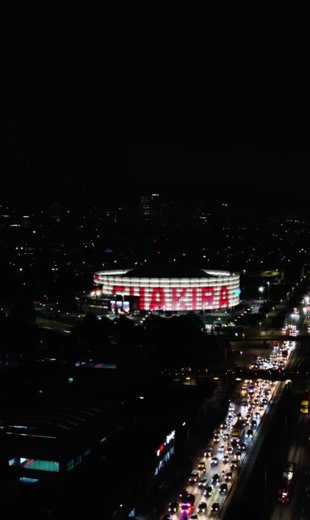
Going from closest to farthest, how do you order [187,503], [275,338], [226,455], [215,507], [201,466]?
1. [215,507]
2. [187,503]
3. [201,466]
4. [226,455]
5. [275,338]

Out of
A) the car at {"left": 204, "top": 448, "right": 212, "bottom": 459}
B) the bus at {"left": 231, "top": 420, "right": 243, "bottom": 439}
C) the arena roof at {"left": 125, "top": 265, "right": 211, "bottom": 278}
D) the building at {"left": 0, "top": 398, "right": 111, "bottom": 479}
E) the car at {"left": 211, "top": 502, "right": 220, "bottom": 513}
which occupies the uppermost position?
the arena roof at {"left": 125, "top": 265, "right": 211, "bottom": 278}

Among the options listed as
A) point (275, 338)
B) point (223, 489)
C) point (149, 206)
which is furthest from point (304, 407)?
point (149, 206)

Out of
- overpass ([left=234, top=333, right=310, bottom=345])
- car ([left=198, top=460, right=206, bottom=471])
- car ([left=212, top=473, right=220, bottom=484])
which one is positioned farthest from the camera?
overpass ([left=234, top=333, right=310, bottom=345])

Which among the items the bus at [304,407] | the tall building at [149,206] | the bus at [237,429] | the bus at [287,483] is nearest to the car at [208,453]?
the bus at [237,429]

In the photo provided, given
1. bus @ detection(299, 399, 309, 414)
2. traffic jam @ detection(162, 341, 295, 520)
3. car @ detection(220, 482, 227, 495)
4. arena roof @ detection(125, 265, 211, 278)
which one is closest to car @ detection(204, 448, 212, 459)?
traffic jam @ detection(162, 341, 295, 520)

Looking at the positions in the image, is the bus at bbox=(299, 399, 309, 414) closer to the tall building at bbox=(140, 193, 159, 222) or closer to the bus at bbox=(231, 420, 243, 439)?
the bus at bbox=(231, 420, 243, 439)

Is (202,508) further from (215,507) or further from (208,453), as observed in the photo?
(208,453)

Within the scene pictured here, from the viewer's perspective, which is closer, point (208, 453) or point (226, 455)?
point (226, 455)
